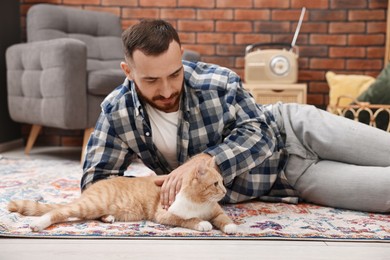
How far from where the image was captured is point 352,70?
3.49 meters

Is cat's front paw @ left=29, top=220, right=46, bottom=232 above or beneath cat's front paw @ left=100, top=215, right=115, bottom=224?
above

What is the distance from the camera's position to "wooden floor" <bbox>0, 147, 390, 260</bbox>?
3.54 feet

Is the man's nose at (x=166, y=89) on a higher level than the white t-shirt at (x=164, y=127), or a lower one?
higher

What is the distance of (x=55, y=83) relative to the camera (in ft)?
8.62

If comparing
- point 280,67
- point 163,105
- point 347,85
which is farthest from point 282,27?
point 163,105

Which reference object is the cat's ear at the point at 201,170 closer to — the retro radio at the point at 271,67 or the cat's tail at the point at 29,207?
the cat's tail at the point at 29,207

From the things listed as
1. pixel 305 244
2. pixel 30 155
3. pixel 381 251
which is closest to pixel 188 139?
pixel 305 244

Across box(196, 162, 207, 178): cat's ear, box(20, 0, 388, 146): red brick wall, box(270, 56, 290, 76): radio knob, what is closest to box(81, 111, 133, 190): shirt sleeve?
box(196, 162, 207, 178): cat's ear

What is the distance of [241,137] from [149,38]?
428mm

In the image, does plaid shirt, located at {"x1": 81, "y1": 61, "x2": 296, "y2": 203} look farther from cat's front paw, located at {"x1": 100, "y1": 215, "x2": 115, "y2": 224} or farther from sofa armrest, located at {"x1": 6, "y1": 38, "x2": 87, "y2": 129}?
sofa armrest, located at {"x1": 6, "y1": 38, "x2": 87, "y2": 129}

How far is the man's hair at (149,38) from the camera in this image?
1260 millimetres

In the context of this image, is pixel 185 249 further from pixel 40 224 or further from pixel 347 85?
pixel 347 85

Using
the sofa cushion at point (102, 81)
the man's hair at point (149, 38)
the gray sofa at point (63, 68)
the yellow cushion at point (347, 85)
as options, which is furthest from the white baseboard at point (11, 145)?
the yellow cushion at point (347, 85)

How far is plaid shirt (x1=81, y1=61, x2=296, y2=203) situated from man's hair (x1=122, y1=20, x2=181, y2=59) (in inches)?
7.3
